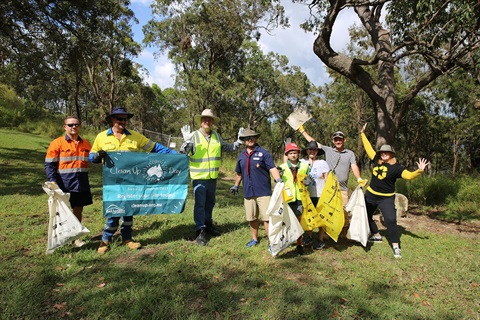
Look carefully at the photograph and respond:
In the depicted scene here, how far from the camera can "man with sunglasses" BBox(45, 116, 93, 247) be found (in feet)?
14.9

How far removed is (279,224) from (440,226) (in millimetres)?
5316

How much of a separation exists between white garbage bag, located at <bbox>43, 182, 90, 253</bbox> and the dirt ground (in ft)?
20.4

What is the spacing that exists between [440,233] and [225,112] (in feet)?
73.7

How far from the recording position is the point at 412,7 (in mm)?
6047

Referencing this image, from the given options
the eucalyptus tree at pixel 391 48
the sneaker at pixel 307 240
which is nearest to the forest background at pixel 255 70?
the eucalyptus tree at pixel 391 48

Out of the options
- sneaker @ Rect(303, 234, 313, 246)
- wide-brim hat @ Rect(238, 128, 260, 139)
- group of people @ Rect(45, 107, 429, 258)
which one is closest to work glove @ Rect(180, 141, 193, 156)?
group of people @ Rect(45, 107, 429, 258)

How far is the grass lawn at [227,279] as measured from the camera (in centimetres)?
319

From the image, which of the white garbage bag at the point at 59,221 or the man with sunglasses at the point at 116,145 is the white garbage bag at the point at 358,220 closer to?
the man with sunglasses at the point at 116,145

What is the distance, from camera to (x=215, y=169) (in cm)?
505

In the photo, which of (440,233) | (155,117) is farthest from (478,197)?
(155,117)

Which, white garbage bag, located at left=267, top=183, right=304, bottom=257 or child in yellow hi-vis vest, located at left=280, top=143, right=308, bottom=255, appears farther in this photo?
child in yellow hi-vis vest, located at left=280, top=143, right=308, bottom=255

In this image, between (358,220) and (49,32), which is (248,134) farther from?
(49,32)

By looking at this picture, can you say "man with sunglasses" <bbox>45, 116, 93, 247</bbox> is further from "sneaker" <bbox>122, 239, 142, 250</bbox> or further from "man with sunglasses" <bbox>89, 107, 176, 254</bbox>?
"sneaker" <bbox>122, 239, 142, 250</bbox>

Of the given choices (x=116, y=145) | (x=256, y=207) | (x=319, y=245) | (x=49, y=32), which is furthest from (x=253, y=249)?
(x=49, y=32)
